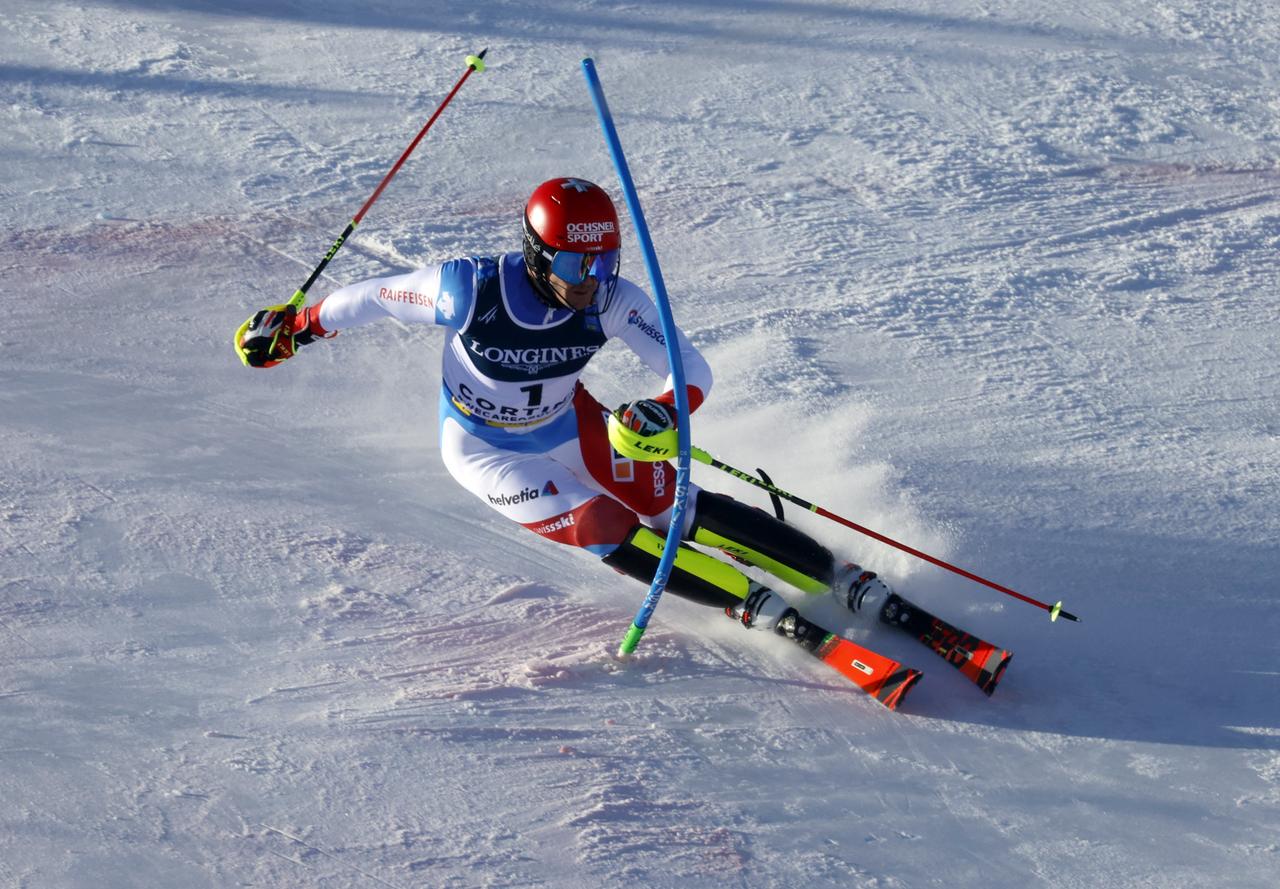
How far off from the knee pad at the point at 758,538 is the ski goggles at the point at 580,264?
3.09 feet

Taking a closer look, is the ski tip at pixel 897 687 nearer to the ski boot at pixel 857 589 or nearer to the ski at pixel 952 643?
the ski at pixel 952 643

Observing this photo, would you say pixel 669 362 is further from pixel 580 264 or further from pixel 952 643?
pixel 952 643

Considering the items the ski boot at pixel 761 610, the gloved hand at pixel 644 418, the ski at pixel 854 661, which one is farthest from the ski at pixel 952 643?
the gloved hand at pixel 644 418

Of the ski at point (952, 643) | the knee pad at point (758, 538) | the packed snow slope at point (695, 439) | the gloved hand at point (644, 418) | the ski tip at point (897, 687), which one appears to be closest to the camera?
the packed snow slope at point (695, 439)

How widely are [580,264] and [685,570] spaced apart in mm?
1076

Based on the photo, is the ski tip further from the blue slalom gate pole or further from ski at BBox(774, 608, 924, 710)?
the blue slalom gate pole

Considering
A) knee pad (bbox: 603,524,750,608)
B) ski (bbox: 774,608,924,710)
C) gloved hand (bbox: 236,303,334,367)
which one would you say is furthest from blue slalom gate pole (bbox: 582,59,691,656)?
gloved hand (bbox: 236,303,334,367)

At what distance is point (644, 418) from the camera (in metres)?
4.30

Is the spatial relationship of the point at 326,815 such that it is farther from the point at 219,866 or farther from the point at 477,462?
the point at 477,462

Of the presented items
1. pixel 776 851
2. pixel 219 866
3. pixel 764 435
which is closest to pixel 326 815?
pixel 219 866

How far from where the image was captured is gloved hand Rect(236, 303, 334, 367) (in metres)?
4.71

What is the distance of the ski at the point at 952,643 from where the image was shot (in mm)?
4539

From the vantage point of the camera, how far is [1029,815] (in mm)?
4035

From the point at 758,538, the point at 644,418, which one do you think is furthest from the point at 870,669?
the point at 644,418
